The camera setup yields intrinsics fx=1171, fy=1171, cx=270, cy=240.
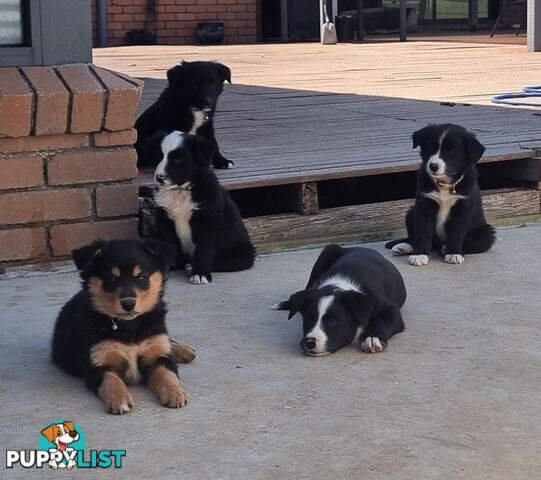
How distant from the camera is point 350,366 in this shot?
4.68 m

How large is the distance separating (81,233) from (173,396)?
232cm

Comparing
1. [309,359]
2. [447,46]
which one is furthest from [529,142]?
[447,46]

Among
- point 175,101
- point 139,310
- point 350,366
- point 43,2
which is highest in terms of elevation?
point 43,2

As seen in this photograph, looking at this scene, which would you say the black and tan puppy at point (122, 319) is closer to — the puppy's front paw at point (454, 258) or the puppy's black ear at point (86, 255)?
the puppy's black ear at point (86, 255)

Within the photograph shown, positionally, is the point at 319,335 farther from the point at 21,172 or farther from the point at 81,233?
the point at 21,172

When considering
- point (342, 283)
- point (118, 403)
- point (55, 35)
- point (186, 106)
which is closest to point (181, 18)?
point (186, 106)

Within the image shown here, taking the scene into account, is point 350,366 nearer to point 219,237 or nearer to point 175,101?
point 219,237

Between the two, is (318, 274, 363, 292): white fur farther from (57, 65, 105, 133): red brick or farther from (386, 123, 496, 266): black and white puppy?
(57, 65, 105, 133): red brick

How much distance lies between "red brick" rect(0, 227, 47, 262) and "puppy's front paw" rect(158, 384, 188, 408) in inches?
86.6

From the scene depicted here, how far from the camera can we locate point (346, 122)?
370 inches

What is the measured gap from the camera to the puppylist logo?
362 centimetres

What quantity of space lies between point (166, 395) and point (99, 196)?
235cm

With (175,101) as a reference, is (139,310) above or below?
below

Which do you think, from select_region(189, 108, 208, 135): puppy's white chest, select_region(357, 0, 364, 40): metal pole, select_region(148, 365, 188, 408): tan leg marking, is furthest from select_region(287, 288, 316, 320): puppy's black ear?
select_region(357, 0, 364, 40): metal pole
